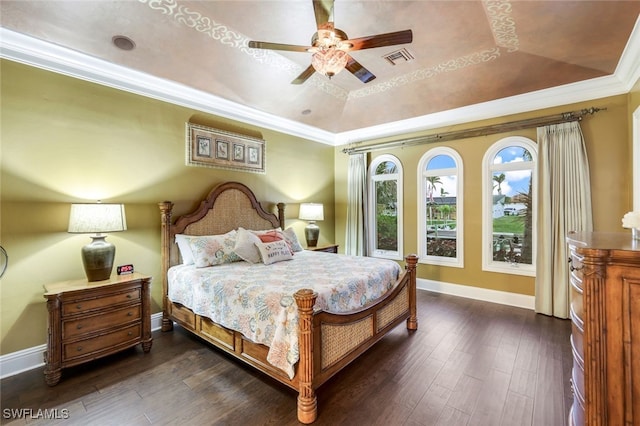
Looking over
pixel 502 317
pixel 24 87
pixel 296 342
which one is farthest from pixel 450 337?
pixel 24 87

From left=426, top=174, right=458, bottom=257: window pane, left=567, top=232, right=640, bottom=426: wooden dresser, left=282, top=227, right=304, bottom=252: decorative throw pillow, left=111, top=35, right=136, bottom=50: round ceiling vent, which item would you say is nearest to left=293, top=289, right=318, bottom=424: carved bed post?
left=567, top=232, right=640, bottom=426: wooden dresser

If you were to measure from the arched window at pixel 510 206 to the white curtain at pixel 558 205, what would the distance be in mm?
241

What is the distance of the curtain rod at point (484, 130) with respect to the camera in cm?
350

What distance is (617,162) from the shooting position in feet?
10.9

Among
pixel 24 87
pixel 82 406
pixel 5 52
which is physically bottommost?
pixel 82 406

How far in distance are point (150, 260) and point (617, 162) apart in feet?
18.5

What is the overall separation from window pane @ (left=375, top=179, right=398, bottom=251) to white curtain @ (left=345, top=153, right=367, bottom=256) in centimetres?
33

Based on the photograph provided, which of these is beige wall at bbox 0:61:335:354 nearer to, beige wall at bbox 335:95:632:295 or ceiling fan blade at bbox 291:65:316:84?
ceiling fan blade at bbox 291:65:316:84

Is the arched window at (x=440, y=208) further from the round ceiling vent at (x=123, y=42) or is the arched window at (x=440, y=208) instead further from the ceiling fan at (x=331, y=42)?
the round ceiling vent at (x=123, y=42)

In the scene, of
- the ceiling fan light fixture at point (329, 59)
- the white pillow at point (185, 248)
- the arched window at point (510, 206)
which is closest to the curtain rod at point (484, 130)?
the arched window at point (510, 206)

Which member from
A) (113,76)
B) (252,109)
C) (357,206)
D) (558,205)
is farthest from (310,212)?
(558,205)

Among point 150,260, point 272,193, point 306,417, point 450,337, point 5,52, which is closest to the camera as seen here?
point 306,417

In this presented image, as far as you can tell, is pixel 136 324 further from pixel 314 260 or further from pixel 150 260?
pixel 314 260

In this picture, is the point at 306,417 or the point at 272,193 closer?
the point at 306,417
